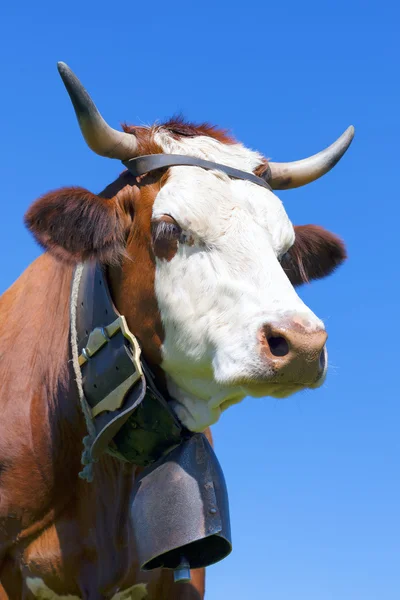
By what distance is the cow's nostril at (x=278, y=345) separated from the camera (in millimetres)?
5613

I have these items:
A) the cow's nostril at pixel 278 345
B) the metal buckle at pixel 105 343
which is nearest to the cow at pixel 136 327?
the cow's nostril at pixel 278 345

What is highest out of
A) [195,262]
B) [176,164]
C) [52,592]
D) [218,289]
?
[176,164]

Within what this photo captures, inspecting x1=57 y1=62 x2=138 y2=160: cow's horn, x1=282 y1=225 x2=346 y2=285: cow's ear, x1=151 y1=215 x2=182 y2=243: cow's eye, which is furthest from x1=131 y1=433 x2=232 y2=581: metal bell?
x1=57 y1=62 x2=138 y2=160: cow's horn

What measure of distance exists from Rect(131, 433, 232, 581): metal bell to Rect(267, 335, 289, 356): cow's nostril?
3.67 feet

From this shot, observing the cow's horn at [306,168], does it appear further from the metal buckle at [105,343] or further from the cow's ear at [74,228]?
the metal buckle at [105,343]

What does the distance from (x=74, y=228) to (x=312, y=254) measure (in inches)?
72.1

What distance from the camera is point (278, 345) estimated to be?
5645 mm

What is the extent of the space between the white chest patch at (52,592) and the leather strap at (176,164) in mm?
2532

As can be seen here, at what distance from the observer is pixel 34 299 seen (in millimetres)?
7449

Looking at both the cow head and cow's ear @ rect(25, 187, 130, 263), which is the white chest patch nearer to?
the cow head

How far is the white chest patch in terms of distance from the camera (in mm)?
6738

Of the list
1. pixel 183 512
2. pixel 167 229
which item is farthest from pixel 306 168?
pixel 183 512

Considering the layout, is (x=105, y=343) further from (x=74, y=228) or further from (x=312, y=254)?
(x=312, y=254)

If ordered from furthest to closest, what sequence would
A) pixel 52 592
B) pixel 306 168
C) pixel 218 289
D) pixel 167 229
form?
pixel 306 168, pixel 52 592, pixel 167 229, pixel 218 289
